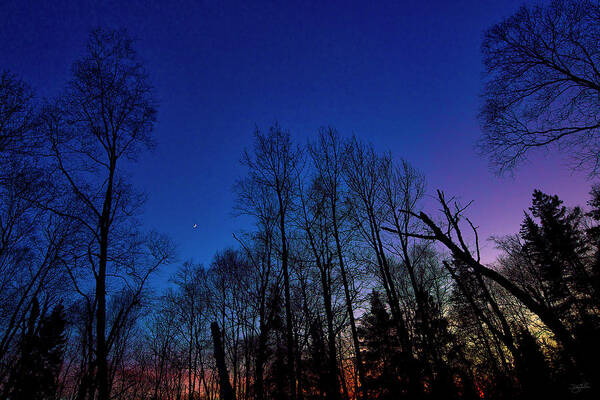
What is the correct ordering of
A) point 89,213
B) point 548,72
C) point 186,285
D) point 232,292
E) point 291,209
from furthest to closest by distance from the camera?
point 186,285, point 232,292, point 291,209, point 89,213, point 548,72

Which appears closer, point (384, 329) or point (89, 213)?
point (89, 213)

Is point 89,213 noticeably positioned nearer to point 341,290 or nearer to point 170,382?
point 341,290

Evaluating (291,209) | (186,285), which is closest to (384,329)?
(291,209)

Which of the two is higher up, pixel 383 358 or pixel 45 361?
pixel 45 361

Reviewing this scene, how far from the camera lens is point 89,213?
922 centimetres

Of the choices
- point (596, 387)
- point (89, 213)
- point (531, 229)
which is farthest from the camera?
point (531, 229)

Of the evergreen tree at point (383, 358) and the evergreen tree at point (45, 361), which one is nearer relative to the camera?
the evergreen tree at point (383, 358)

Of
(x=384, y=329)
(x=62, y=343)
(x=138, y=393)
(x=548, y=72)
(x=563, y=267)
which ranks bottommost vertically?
(x=138, y=393)

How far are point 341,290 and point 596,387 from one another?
10.8 metres

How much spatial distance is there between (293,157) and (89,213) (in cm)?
842

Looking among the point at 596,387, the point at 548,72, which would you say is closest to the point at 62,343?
the point at 596,387

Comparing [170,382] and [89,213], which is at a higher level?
[89,213]

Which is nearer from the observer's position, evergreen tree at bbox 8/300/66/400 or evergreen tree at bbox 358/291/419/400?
A: evergreen tree at bbox 358/291/419/400

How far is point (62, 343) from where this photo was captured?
61.4ft
